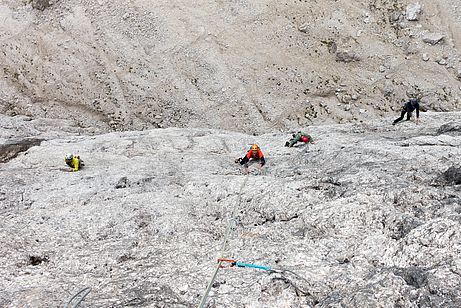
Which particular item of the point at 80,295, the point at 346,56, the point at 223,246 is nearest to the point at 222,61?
the point at 346,56

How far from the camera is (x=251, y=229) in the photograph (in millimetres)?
10758

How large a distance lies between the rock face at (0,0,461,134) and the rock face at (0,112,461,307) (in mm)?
20090

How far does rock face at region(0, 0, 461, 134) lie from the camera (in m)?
36.8

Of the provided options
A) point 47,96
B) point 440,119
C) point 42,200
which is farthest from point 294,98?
point 42,200

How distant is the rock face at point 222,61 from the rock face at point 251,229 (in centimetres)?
2009

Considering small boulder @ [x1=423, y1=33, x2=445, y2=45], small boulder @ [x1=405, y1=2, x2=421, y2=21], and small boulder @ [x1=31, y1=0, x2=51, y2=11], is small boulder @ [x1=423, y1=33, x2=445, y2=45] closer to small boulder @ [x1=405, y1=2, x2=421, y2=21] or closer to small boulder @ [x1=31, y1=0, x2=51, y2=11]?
small boulder @ [x1=405, y1=2, x2=421, y2=21]

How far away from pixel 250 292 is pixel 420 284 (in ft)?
11.1

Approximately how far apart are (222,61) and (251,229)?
1236 inches

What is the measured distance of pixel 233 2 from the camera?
141 ft

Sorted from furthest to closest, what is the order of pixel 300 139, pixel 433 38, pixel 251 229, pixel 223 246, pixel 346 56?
pixel 346 56 < pixel 433 38 < pixel 300 139 < pixel 251 229 < pixel 223 246

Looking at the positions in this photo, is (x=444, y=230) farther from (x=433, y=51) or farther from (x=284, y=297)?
(x=433, y=51)

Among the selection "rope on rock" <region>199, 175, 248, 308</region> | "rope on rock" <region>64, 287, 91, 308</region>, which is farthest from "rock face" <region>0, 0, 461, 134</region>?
"rope on rock" <region>64, 287, 91, 308</region>

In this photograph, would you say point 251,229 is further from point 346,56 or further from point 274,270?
point 346,56

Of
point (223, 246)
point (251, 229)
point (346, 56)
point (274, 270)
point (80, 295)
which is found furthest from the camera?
point (346, 56)
